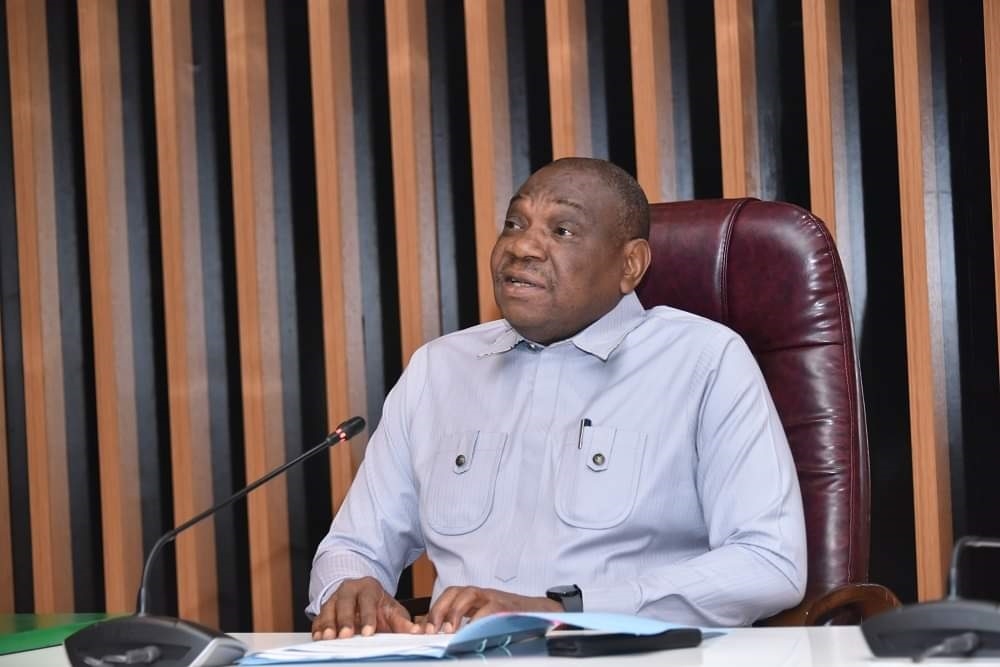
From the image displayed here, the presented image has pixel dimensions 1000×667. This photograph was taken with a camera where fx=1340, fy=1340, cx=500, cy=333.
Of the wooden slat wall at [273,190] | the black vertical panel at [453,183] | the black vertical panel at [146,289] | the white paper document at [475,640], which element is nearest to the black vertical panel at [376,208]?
the wooden slat wall at [273,190]

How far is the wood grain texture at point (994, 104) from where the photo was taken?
2.59m

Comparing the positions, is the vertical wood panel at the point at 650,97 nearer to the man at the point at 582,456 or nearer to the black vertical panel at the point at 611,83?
the black vertical panel at the point at 611,83

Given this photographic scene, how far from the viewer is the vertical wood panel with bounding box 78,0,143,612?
3.20 m

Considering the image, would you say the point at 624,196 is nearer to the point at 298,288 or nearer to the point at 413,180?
the point at 413,180

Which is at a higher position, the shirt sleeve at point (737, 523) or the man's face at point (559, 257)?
the man's face at point (559, 257)

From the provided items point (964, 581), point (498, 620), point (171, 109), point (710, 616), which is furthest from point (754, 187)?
point (498, 620)

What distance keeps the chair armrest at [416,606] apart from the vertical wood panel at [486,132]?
2.87 feet

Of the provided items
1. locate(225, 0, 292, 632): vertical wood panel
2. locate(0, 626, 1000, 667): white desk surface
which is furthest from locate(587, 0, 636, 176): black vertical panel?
locate(0, 626, 1000, 667): white desk surface

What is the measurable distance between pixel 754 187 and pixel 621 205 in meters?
0.64

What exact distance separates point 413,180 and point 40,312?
3.34 feet

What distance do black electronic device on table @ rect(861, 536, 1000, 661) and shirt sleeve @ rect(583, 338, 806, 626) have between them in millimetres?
676

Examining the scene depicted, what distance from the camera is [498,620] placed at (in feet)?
4.35

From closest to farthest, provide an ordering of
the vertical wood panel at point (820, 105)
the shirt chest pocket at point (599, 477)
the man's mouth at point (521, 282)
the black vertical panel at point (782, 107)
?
the shirt chest pocket at point (599, 477), the man's mouth at point (521, 282), the vertical wood panel at point (820, 105), the black vertical panel at point (782, 107)

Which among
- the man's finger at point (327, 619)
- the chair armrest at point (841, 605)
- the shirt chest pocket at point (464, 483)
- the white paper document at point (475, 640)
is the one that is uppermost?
the shirt chest pocket at point (464, 483)
